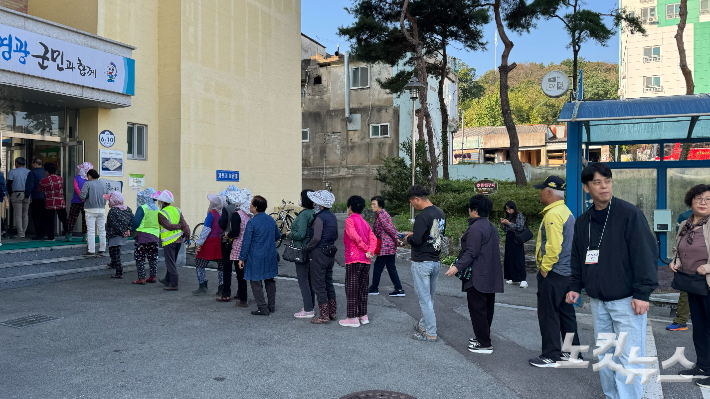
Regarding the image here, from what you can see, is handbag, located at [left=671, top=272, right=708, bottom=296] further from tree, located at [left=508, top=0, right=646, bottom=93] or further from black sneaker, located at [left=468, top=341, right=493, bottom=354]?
tree, located at [left=508, top=0, right=646, bottom=93]

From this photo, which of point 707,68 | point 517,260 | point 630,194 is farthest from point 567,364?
point 707,68

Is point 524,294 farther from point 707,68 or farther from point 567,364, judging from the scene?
point 707,68

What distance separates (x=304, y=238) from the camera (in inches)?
280

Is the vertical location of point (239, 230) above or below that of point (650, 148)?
below

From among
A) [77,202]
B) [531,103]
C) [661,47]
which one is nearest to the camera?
[77,202]

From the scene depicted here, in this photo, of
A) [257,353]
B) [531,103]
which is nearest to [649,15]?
[531,103]

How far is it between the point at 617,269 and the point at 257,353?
3.71 metres

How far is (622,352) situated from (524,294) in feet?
18.6

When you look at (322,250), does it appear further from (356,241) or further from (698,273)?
(698,273)

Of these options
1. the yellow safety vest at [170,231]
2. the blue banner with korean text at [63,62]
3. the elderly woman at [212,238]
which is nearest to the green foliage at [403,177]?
the blue banner with korean text at [63,62]

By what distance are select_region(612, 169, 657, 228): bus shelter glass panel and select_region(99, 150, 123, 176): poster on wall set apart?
455 inches

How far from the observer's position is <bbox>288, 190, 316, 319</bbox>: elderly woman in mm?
7082

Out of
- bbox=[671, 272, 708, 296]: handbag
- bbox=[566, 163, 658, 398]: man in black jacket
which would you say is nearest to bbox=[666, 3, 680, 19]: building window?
bbox=[671, 272, 708, 296]: handbag

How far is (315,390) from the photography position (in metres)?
4.51
